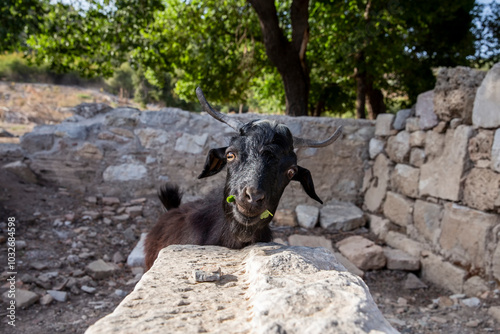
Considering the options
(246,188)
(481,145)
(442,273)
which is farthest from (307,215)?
(246,188)

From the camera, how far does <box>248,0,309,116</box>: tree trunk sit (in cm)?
703

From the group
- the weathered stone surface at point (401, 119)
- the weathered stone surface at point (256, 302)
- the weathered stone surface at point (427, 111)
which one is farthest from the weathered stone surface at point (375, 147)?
the weathered stone surface at point (256, 302)

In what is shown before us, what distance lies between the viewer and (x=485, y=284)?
147 inches

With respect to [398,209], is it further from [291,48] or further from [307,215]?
[291,48]

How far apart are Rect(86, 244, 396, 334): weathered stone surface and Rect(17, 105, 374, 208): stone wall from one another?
13.2 ft

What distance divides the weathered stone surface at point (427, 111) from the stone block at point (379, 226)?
142 centimetres

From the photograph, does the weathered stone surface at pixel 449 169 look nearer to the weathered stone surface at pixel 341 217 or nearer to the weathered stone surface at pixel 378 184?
the weathered stone surface at pixel 378 184

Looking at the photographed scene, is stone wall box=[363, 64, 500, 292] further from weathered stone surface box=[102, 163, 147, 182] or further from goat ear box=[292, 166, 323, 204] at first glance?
weathered stone surface box=[102, 163, 147, 182]

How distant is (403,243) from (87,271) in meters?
3.87

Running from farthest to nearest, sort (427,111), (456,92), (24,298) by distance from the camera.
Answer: (427,111), (456,92), (24,298)

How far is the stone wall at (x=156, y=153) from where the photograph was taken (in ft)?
18.6

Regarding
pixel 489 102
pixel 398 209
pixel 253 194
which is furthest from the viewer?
pixel 398 209

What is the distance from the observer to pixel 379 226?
18.0 feet

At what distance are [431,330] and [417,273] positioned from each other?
1.41 m
